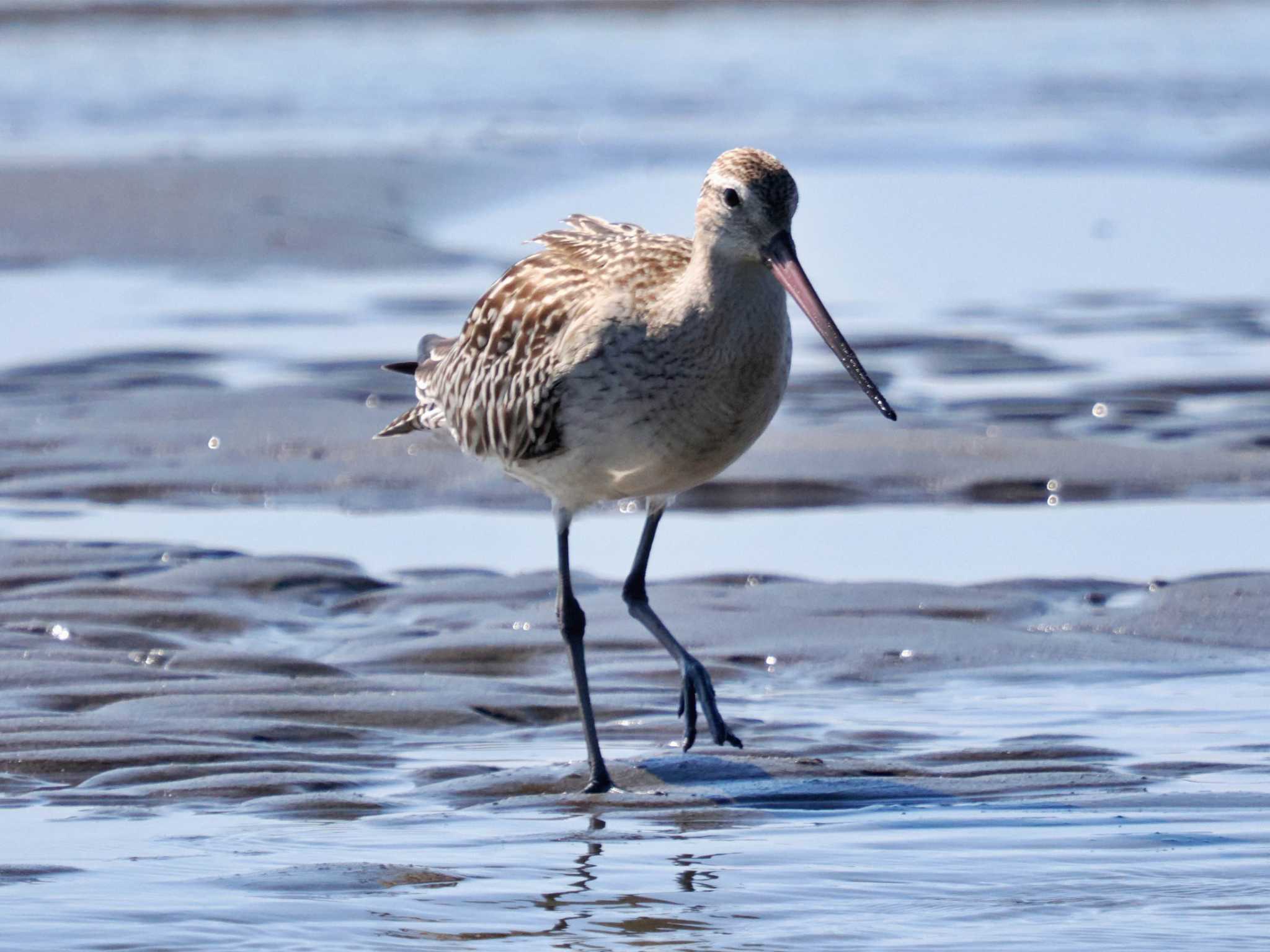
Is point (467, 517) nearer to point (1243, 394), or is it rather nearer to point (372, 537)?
point (372, 537)

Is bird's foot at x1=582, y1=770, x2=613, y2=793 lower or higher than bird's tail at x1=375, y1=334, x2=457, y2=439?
lower

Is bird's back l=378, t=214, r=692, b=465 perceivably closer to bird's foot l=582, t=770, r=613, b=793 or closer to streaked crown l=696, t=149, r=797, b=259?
streaked crown l=696, t=149, r=797, b=259

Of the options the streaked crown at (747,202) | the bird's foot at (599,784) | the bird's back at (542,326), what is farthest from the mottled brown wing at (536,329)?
the bird's foot at (599,784)

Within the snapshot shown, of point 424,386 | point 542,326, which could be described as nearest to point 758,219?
point 542,326

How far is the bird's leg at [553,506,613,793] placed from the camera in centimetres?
541

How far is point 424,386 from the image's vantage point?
6.96 metres

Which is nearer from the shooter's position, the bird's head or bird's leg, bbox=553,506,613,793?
the bird's head

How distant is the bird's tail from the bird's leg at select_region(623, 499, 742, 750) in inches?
32.6

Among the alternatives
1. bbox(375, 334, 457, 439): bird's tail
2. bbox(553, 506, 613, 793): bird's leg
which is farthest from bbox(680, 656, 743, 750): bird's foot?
bbox(375, 334, 457, 439): bird's tail

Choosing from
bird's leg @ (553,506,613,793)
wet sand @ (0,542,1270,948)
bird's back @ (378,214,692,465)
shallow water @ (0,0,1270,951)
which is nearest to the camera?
wet sand @ (0,542,1270,948)

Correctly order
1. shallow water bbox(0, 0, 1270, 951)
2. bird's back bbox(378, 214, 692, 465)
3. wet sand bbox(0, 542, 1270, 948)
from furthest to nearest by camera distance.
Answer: bird's back bbox(378, 214, 692, 465) → shallow water bbox(0, 0, 1270, 951) → wet sand bbox(0, 542, 1270, 948)

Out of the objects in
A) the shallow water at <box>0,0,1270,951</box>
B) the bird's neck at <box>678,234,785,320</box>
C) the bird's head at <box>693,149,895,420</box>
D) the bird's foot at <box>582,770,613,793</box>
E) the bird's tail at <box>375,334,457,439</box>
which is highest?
the bird's head at <box>693,149,895,420</box>

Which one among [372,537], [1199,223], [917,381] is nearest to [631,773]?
[372,537]

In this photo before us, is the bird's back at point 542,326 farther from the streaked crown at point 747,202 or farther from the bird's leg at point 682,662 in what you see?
the bird's leg at point 682,662
